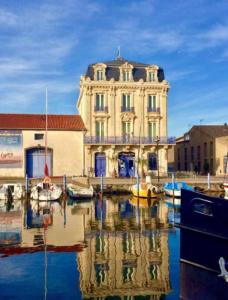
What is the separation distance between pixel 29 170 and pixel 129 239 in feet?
102

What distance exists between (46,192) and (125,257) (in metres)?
22.2

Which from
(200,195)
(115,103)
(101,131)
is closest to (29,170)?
(101,131)

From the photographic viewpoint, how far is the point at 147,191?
1426 inches

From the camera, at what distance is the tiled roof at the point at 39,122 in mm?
46688

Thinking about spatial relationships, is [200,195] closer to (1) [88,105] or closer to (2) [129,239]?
(2) [129,239]

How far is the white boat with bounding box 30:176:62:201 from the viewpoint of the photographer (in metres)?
35.0

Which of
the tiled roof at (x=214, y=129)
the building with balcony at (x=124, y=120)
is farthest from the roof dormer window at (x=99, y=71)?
the tiled roof at (x=214, y=129)

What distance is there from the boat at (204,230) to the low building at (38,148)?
38136 mm

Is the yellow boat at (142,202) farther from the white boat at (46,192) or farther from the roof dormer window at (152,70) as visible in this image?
the roof dormer window at (152,70)

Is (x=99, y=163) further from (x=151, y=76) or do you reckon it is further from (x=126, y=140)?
(x=151, y=76)

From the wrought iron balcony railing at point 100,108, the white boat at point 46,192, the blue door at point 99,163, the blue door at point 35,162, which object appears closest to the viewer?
the white boat at point 46,192

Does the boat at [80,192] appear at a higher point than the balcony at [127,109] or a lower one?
lower

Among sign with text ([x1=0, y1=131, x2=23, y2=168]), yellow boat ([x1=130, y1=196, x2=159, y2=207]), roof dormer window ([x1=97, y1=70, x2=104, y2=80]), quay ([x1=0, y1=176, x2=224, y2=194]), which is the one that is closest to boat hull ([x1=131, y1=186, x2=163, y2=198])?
yellow boat ([x1=130, y1=196, x2=159, y2=207])

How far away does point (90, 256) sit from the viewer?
47.1 feet
